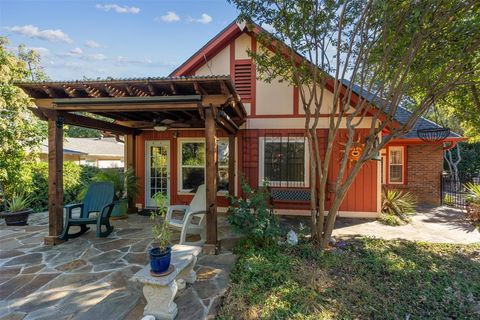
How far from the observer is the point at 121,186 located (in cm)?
673

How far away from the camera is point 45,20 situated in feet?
21.9

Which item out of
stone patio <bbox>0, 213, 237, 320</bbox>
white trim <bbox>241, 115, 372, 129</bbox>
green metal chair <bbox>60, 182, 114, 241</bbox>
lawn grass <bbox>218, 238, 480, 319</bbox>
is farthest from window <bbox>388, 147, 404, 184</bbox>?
green metal chair <bbox>60, 182, 114, 241</bbox>

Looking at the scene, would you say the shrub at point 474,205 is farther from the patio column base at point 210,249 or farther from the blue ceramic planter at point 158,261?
the blue ceramic planter at point 158,261

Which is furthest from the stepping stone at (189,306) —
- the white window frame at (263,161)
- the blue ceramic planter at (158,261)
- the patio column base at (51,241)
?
the white window frame at (263,161)

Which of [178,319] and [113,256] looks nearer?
[178,319]

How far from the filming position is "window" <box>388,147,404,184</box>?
9.37 meters

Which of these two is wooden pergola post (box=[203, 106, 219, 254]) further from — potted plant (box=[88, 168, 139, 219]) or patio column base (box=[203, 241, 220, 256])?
potted plant (box=[88, 168, 139, 219])

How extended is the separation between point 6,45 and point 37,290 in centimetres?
754

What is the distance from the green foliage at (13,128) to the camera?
21.4 feet

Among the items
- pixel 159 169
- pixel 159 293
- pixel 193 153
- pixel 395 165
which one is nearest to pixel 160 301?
pixel 159 293

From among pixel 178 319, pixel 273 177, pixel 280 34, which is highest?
pixel 280 34

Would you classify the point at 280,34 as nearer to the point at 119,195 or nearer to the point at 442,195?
the point at 119,195

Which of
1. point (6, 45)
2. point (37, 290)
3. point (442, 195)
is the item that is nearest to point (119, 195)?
point (37, 290)

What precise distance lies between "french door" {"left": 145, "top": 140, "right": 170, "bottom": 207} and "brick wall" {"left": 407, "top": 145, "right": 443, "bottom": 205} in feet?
27.7
